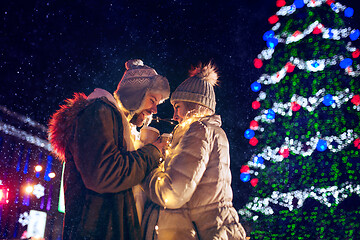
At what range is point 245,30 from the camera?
7.48 metres

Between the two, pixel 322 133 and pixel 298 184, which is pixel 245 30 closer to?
pixel 322 133

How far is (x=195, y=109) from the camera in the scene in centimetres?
286

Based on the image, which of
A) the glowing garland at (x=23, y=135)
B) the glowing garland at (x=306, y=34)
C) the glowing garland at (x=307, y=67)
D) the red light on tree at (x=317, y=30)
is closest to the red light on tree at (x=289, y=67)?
the glowing garland at (x=307, y=67)

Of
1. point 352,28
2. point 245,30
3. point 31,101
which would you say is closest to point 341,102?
point 352,28

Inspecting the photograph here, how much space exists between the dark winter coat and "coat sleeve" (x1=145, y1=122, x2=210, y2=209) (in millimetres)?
135

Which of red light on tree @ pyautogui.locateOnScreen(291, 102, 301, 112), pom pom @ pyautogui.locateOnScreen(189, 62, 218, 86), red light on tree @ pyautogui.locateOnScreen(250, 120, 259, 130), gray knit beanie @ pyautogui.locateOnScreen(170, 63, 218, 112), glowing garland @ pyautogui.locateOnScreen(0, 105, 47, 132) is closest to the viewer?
gray knit beanie @ pyautogui.locateOnScreen(170, 63, 218, 112)

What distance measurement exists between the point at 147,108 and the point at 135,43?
405 cm

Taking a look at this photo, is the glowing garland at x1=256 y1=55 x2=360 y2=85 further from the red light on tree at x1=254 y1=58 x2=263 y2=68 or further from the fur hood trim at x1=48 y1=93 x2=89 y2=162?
the fur hood trim at x1=48 y1=93 x2=89 y2=162

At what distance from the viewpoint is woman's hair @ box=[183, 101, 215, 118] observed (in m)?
2.85

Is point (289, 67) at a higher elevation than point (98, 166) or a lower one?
higher

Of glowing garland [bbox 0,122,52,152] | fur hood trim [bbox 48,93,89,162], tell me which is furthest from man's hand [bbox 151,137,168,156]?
glowing garland [bbox 0,122,52,152]

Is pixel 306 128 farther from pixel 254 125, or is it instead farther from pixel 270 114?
pixel 254 125

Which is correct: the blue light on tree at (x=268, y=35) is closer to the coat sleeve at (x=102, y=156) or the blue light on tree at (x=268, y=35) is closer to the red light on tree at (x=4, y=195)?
the coat sleeve at (x=102, y=156)

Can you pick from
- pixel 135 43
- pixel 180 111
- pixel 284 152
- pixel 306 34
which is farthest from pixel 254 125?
pixel 180 111
